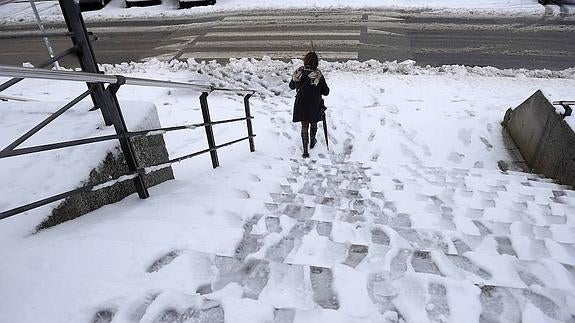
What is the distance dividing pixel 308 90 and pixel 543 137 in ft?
12.6

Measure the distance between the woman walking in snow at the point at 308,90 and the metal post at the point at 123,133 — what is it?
3.11 meters

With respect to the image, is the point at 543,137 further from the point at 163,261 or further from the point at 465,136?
the point at 163,261

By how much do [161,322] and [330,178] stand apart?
327 cm

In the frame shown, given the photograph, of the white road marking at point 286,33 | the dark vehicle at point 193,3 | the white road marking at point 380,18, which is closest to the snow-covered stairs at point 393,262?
the white road marking at point 286,33

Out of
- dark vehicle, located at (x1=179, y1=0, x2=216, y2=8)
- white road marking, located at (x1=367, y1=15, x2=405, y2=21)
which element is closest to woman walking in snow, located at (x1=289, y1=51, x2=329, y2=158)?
white road marking, located at (x1=367, y1=15, x2=405, y2=21)

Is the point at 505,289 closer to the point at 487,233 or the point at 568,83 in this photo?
the point at 487,233

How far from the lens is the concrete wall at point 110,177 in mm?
2689

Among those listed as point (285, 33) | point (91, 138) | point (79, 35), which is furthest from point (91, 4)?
point (91, 138)

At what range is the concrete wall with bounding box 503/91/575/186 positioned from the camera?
5.12m

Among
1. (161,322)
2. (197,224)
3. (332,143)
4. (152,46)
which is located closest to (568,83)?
(332,143)

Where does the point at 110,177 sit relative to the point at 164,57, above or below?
above

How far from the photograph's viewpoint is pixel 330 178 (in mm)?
4859

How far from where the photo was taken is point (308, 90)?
574cm

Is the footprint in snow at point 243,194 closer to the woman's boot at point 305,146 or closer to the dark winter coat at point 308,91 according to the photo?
the dark winter coat at point 308,91
